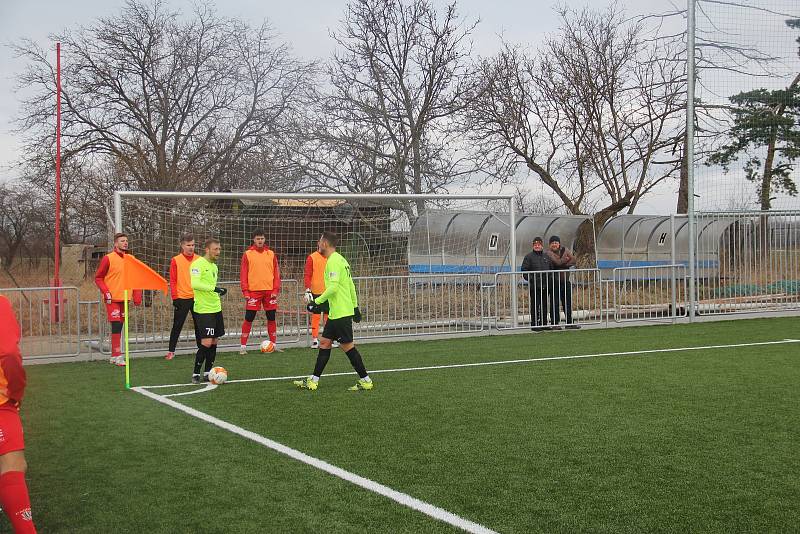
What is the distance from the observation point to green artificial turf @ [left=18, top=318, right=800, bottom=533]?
4.59m

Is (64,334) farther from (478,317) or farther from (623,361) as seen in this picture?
(623,361)

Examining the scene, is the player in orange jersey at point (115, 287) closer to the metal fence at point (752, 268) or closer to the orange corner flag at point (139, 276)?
the orange corner flag at point (139, 276)

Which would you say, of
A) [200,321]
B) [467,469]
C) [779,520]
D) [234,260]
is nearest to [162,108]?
[234,260]

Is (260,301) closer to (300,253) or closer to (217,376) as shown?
(300,253)

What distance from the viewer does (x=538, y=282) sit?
1684cm

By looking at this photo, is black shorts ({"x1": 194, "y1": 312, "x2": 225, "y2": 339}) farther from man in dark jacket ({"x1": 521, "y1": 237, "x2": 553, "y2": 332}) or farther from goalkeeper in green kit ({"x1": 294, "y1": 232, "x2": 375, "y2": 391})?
man in dark jacket ({"x1": 521, "y1": 237, "x2": 553, "y2": 332})

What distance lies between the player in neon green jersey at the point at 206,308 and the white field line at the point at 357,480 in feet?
6.87

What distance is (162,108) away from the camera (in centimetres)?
2188

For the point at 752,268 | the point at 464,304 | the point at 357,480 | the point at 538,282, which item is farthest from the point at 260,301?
the point at 752,268

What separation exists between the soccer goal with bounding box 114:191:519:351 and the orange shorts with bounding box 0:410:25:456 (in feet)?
35.5

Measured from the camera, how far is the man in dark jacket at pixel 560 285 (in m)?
17.1

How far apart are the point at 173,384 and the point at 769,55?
15.5m

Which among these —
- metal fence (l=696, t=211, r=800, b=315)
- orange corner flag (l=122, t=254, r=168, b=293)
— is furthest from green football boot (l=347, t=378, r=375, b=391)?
metal fence (l=696, t=211, r=800, b=315)

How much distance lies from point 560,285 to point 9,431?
47.0ft
